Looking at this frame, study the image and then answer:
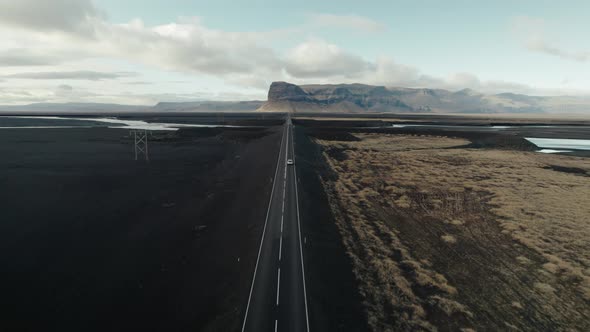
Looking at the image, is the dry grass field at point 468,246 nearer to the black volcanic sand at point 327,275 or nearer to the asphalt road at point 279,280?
the black volcanic sand at point 327,275

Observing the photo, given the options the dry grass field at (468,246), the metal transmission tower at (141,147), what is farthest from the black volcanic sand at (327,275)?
the metal transmission tower at (141,147)

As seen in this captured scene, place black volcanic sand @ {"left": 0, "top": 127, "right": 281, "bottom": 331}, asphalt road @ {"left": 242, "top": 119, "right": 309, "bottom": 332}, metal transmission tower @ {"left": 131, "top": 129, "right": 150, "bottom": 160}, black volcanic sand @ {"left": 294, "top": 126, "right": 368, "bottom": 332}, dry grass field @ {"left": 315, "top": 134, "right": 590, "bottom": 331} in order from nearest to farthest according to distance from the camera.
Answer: asphalt road @ {"left": 242, "top": 119, "right": 309, "bottom": 332} < black volcanic sand @ {"left": 294, "top": 126, "right": 368, "bottom": 332} < black volcanic sand @ {"left": 0, "top": 127, "right": 281, "bottom": 331} < dry grass field @ {"left": 315, "top": 134, "right": 590, "bottom": 331} < metal transmission tower @ {"left": 131, "top": 129, "right": 150, "bottom": 160}

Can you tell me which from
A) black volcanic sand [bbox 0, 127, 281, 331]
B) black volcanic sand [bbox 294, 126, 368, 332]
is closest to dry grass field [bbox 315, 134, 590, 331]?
black volcanic sand [bbox 294, 126, 368, 332]

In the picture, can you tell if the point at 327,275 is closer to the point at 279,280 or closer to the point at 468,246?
the point at 279,280

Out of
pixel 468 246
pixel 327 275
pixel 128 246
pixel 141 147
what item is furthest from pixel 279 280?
pixel 141 147

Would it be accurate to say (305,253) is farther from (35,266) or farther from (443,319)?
→ (35,266)

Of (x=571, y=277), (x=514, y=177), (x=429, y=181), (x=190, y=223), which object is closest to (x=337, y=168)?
(x=429, y=181)

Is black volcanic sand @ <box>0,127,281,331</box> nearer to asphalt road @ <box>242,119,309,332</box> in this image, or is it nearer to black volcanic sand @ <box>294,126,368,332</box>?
asphalt road @ <box>242,119,309,332</box>
